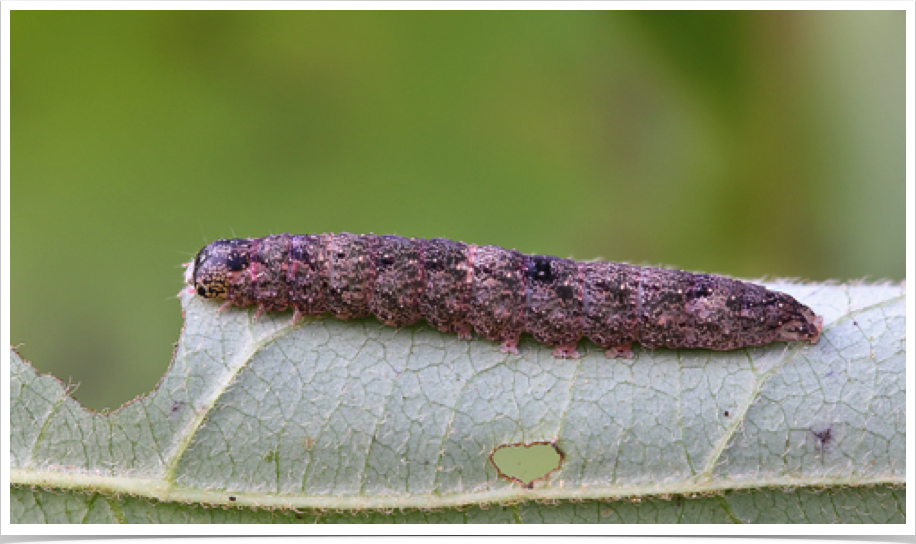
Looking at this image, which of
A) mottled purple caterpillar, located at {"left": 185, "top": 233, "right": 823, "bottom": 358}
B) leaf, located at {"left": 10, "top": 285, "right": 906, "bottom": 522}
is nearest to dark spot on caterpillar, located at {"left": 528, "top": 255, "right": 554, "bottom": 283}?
mottled purple caterpillar, located at {"left": 185, "top": 233, "right": 823, "bottom": 358}

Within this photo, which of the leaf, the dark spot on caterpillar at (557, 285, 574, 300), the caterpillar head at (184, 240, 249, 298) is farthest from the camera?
the dark spot on caterpillar at (557, 285, 574, 300)

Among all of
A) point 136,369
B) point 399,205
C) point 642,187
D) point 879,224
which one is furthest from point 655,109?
point 136,369

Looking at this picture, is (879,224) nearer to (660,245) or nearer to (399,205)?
(660,245)

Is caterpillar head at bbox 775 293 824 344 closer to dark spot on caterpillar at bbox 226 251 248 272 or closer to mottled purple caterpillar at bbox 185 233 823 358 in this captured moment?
mottled purple caterpillar at bbox 185 233 823 358

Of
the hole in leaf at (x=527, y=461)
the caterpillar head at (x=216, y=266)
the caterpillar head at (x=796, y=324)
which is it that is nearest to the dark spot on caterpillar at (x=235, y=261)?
the caterpillar head at (x=216, y=266)

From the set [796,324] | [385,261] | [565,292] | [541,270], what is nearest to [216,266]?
[385,261]

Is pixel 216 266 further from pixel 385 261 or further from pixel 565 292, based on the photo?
pixel 565 292
